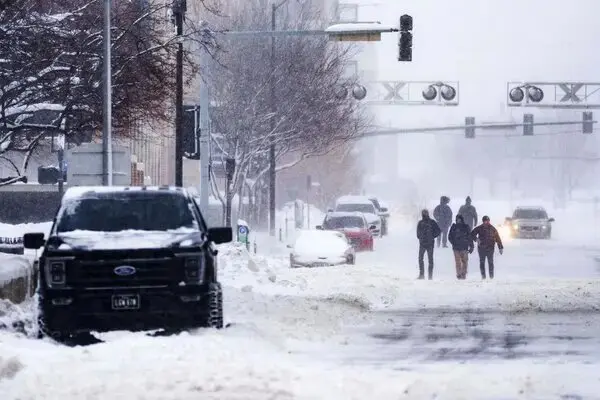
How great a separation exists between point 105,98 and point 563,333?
13326mm

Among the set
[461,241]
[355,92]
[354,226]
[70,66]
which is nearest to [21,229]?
[354,226]

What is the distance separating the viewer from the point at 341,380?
12.0 m

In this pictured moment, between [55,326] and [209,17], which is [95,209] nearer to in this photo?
[55,326]

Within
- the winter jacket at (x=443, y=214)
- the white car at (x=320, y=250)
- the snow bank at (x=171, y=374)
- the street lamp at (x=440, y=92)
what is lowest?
the white car at (x=320, y=250)

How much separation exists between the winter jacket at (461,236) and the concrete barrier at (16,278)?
12.5 meters

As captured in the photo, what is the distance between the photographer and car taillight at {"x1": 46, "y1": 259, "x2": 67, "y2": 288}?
15008 millimetres

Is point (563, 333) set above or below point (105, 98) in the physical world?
below

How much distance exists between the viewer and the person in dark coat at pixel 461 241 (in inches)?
1265

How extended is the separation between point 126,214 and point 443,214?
28.1 m

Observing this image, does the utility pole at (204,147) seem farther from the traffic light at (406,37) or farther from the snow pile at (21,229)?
the snow pile at (21,229)

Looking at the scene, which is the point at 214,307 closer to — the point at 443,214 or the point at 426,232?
the point at 426,232

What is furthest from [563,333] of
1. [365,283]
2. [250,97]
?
[250,97]

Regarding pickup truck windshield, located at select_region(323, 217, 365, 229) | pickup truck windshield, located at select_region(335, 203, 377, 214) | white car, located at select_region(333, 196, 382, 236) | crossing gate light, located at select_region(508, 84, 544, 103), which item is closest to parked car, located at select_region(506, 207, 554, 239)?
crossing gate light, located at select_region(508, 84, 544, 103)

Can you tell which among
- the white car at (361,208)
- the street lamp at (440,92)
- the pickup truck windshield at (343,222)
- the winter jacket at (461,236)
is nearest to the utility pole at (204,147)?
the winter jacket at (461,236)
